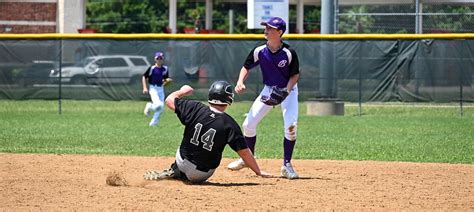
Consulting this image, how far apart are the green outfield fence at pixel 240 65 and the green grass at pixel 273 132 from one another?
64 centimetres

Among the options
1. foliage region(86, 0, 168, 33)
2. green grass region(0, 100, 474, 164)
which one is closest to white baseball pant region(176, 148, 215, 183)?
green grass region(0, 100, 474, 164)

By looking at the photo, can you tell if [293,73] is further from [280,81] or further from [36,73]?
[36,73]

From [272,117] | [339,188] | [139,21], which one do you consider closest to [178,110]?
[339,188]

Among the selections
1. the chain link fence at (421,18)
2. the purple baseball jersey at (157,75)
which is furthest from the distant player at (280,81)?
the chain link fence at (421,18)

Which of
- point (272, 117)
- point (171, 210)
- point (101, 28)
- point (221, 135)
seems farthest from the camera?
point (101, 28)

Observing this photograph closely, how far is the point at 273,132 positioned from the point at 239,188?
30.9ft

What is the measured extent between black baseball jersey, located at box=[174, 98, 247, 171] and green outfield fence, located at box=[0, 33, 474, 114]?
14.4m

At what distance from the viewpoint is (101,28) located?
156 ft

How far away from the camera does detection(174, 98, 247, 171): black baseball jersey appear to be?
9461 mm

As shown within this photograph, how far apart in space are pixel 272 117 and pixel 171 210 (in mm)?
16017

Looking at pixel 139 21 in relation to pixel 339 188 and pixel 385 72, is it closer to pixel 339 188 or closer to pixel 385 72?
pixel 385 72

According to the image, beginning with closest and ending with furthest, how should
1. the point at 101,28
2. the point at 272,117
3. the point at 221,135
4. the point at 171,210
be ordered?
the point at 171,210
the point at 221,135
the point at 272,117
the point at 101,28

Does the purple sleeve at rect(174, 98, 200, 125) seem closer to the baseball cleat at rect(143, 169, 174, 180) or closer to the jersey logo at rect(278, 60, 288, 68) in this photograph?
the baseball cleat at rect(143, 169, 174, 180)

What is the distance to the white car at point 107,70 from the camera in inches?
960
